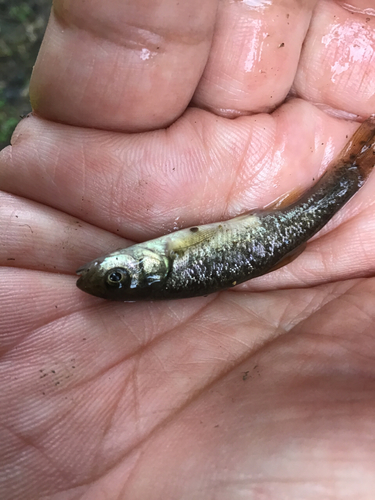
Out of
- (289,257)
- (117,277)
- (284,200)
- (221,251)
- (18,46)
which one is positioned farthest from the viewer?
(18,46)

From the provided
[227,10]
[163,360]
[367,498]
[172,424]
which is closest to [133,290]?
[163,360]

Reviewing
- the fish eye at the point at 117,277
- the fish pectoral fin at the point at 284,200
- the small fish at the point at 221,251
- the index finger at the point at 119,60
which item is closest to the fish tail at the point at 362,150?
the small fish at the point at 221,251

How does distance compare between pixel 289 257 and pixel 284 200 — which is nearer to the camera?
pixel 289 257

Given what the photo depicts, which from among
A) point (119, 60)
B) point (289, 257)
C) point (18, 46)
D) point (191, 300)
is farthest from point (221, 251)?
point (18, 46)

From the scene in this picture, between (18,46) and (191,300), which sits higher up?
(18,46)

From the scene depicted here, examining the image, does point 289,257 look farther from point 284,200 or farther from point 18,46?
point 18,46

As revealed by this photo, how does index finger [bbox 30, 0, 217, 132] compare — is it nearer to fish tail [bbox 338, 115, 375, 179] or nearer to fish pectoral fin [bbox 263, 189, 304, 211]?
fish pectoral fin [bbox 263, 189, 304, 211]
